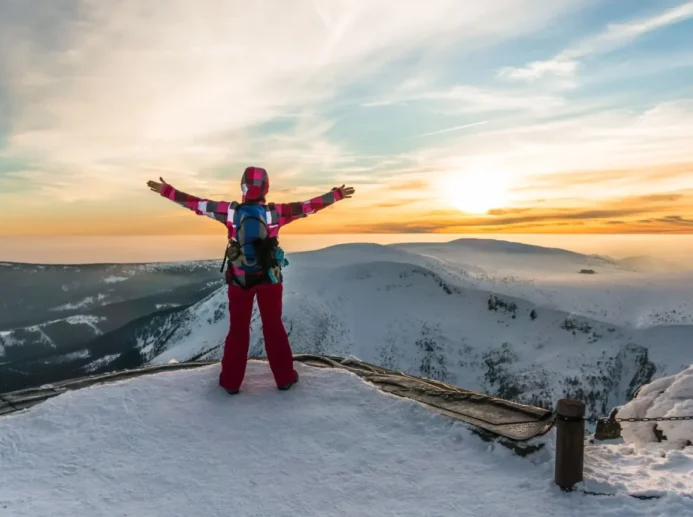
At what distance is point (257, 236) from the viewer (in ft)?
24.3

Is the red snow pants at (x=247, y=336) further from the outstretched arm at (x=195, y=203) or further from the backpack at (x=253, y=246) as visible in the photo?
the outstretched arm at (x=195, y=203)

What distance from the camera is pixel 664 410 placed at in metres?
10.0

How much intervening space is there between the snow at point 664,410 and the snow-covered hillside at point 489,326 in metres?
20.6

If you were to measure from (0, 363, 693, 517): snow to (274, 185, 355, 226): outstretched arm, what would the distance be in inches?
111

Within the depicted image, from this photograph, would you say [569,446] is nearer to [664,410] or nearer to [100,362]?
[664,410]

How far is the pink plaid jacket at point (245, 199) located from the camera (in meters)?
7.84

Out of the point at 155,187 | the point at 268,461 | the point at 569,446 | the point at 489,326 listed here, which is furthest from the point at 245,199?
the point at 489,326

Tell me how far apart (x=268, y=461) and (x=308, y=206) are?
163 inches

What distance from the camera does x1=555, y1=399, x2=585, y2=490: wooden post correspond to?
16.8ft

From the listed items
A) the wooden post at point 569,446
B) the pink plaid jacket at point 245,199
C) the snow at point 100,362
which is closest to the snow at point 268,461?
the wooden post at point 569,446

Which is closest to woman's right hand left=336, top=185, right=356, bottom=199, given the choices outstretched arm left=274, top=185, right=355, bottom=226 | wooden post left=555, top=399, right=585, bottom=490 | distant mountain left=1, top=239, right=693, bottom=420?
outstretched arm left=274, top=185, right=355, bottom=226

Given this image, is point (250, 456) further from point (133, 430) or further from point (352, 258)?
point (352, 258)

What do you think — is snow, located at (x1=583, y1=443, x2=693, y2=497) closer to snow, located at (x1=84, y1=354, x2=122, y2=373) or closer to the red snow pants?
the red snow pants

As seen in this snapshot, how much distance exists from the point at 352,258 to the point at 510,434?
50.2 metres
